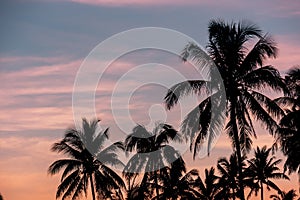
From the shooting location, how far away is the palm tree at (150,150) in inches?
2462

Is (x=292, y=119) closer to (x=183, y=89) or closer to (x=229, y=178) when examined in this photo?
(x=183, y=89)

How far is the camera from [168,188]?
7138 cm

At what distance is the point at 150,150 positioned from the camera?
63.0 meters

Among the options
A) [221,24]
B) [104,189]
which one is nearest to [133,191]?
[104,189]

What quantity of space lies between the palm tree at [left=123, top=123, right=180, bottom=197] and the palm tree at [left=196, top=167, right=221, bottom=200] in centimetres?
1741

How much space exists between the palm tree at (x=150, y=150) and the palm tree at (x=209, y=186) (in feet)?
57.1

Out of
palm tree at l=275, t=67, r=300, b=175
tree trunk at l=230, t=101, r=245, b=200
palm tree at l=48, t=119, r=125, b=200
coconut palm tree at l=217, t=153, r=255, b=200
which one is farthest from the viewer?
coconut palm tree at l=217, t=153, r=255, b=200

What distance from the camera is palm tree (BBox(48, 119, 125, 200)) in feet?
193

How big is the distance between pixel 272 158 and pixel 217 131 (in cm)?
5292

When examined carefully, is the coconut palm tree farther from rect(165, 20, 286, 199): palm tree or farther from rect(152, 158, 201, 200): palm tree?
rect(165, 20, 286, 199): palm tree

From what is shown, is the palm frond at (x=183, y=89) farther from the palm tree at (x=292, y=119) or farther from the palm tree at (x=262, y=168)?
the palm tree at (x=262, y=168)

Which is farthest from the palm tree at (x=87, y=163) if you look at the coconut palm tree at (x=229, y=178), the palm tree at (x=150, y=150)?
the coconut palm tree at (x=229, y=178)

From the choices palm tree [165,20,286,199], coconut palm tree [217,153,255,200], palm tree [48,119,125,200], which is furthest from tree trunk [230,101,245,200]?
coconut palm tree [217,153,255,200]

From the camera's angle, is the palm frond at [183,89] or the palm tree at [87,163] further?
the palm tree at [87,163]
